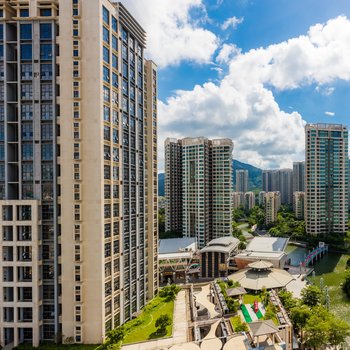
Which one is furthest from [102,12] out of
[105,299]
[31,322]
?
[31,322]

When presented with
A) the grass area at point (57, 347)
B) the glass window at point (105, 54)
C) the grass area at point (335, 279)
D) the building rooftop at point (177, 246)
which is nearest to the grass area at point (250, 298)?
the grass area at point (335, 279)

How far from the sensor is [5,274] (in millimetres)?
26391

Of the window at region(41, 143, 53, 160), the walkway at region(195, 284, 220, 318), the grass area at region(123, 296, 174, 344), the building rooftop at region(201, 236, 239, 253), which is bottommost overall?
the walkway at region(195, 284, 220, 318)

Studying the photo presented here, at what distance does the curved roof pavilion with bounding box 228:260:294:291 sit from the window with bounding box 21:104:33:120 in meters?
35.7

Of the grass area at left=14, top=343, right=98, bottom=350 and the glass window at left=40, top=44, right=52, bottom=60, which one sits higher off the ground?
the glass window at left=40, top=44, right=52, bottom=60

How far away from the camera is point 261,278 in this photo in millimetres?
41500

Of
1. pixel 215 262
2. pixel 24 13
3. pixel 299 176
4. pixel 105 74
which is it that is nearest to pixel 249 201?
pixel 299 176

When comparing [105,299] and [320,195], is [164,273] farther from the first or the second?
[320,195]

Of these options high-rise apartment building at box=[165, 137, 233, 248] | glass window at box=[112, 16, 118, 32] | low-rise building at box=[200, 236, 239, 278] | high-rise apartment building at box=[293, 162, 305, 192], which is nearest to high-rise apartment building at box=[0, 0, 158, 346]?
glass window at box=[112, 16, 118, 32]

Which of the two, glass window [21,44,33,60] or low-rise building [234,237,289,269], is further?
low-rise building [234,237,289,269]

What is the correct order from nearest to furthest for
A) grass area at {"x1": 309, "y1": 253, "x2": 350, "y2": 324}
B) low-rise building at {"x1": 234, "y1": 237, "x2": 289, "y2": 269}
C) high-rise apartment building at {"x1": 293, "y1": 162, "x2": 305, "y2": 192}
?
grass area at {"x1": 309, "y1": 253, "x2": 350, "y2": 324} → low-rise building at {"x1": 234, "y1": 237, "x2": 289, "y2": 269} → high-rise apartment building at {"x1": 293, "y1": 162, "x2": 305, "y2": 192}

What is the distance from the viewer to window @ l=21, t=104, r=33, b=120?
90.3ft

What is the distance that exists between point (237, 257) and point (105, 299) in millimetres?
32452

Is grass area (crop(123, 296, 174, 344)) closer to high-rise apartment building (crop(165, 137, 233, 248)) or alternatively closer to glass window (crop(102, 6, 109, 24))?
glass window (crop(102, 6, 109, 24))
